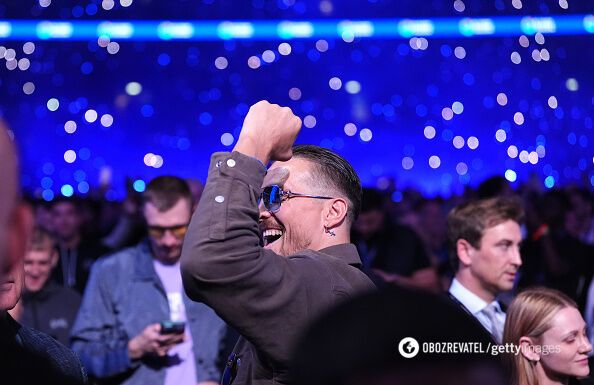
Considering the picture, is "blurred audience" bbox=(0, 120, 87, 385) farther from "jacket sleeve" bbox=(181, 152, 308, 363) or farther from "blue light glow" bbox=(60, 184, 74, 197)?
"blue light glow" bbox=(60, 184, 74, 197)

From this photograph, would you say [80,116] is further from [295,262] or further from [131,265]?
[295,262]

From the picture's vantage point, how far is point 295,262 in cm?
215

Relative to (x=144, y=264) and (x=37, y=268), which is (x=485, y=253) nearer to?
(x=144, y=264)

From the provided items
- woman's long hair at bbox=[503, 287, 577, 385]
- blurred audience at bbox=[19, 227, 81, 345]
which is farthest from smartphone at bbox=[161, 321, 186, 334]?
woman's long hair at bbox=[503, 287, 577, 385]

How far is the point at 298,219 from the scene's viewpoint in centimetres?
250

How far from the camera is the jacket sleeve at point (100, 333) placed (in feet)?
13.6

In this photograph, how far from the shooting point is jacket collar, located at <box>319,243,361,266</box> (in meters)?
2.43

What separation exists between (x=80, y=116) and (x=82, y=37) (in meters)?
0.95

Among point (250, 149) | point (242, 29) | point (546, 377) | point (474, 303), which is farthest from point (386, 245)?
point (250, 149)

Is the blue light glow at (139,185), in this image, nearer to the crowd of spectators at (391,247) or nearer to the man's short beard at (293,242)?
the crowd of spectators at (391,247)

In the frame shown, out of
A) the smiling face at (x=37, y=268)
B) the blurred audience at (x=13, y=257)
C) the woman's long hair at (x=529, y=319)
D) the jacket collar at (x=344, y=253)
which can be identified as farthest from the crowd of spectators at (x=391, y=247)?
the blurred audience at (x=13, y=257)

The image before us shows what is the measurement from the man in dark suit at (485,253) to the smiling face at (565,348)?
2.13ft

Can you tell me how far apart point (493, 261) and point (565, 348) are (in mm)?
880

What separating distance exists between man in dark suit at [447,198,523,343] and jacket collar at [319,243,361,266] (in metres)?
1.45
